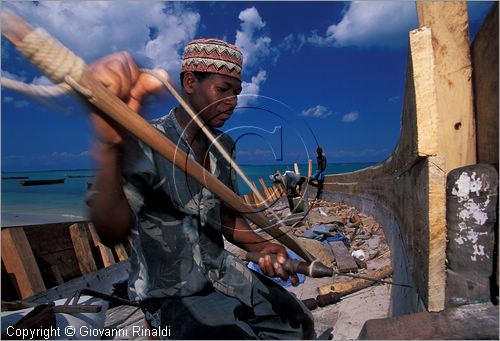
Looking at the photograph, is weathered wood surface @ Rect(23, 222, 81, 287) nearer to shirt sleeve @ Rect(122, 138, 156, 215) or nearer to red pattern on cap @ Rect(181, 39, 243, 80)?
shirt sleeve @ Rect(122, 138, 156, 215)

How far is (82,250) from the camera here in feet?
22.0

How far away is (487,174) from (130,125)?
5.54ft

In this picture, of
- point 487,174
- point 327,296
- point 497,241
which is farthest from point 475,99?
point 327,296

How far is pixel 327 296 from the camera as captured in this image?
14.8 ft

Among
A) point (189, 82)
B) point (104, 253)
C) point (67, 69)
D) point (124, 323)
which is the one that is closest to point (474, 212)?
point (189, 82)

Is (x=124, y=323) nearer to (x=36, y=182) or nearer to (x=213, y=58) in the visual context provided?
(x=213, y=58)

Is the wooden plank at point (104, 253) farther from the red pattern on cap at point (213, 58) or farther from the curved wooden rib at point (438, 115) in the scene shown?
the curved wooden rib at point (438, 115)

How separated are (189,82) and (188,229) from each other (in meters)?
1.01

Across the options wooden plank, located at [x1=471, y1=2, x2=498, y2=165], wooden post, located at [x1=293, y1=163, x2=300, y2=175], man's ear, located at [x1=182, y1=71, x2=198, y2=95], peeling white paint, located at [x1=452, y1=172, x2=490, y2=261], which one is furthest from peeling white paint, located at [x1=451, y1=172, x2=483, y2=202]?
man's ear, located at [x1=182, y1=71, x2=198, y2=95]

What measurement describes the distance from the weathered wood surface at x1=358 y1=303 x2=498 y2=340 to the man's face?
58.7 inches

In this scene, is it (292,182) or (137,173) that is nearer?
(137,173)

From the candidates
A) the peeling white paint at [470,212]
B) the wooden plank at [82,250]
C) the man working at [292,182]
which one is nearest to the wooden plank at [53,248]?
the wooden plank at [82,250]

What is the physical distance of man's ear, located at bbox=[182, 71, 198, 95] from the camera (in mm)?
2142

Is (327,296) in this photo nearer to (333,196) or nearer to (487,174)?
(487,174)
